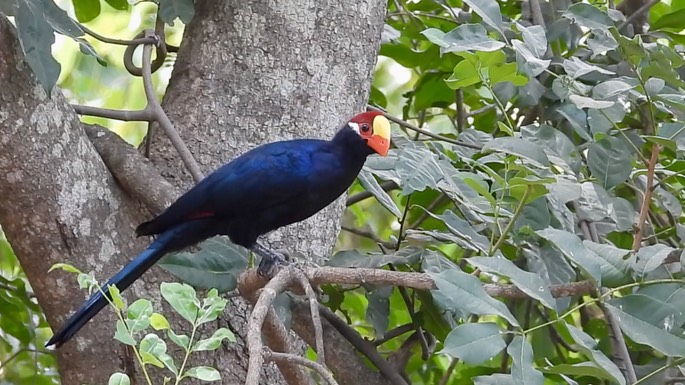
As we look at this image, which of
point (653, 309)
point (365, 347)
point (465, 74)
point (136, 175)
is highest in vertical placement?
point (465, 74)

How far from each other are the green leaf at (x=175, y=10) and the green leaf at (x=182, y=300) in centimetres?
96

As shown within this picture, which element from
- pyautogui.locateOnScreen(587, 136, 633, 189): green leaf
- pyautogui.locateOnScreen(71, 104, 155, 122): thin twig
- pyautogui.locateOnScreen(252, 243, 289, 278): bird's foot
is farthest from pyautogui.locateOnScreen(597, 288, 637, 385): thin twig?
pyautogui.locateOnScreen(71, 104, 155, 122): thin twig

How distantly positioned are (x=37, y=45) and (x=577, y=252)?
0.86m

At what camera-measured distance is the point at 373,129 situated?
1730mm

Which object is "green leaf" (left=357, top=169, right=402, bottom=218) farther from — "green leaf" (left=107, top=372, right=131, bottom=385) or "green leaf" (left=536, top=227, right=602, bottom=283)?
"green leaf" (left=107, top=372, right=131, bottom=385)

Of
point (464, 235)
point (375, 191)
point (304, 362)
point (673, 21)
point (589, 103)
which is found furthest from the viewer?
point (673, 21)

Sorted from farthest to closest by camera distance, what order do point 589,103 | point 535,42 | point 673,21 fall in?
point 673,21, point 535,42, point 589,103

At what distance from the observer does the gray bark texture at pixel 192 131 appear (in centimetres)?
150

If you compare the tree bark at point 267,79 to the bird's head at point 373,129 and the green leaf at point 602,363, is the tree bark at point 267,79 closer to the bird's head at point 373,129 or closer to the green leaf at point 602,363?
the bird's head at point 373,129

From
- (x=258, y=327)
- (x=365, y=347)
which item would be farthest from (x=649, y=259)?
(x=365, y=347)

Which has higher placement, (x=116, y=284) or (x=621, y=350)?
(x=116, y=284)

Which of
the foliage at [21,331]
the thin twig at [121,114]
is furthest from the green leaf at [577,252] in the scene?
the foliage at [21,331]

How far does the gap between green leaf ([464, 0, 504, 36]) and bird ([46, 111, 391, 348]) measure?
346mm

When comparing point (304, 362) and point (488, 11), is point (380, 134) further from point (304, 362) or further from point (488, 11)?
point (304, 362)
